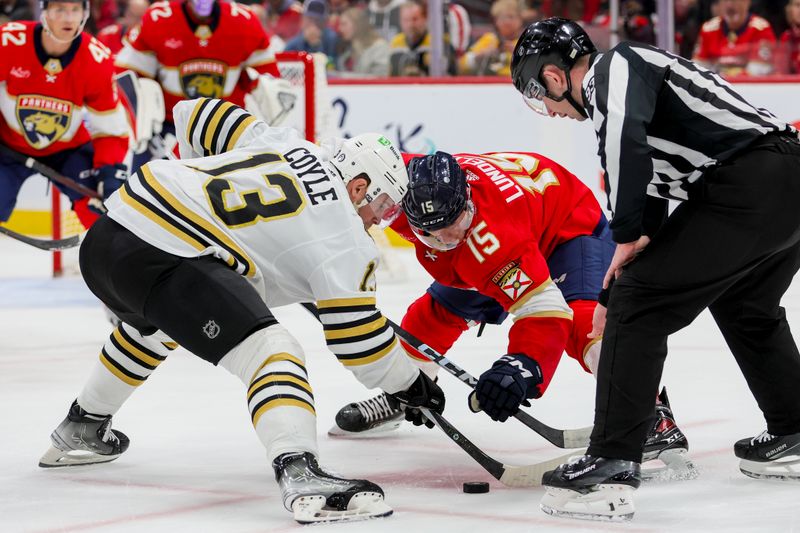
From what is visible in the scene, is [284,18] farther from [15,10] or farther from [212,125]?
[212,125]

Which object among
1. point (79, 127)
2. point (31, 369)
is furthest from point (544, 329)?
point (79, 127)

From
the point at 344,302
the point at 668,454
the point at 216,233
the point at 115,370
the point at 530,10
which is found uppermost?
the point at 530,10

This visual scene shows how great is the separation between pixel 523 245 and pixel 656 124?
49 cm

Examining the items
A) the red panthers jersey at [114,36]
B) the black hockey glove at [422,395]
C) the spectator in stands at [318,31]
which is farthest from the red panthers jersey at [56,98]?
→ the black hockey glove at [422,395]

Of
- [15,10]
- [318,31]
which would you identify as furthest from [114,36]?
[318,31]

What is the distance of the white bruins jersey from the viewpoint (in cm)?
Answer: 268

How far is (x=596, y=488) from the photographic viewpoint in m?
2.58

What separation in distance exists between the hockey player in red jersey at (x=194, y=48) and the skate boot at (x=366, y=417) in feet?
11.0

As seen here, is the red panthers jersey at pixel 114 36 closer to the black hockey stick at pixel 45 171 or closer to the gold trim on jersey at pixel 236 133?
the black hockey stick at pixel 45 171

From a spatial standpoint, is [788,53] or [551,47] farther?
[788,53]

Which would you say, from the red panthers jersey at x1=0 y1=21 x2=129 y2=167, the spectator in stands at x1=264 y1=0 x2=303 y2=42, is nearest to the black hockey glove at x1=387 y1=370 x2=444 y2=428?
the red panthers jersey at x1=0 y1=21 x2=129 y2=167

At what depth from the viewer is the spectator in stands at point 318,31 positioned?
26.2 feet

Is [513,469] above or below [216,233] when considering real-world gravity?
below

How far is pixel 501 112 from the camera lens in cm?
767
